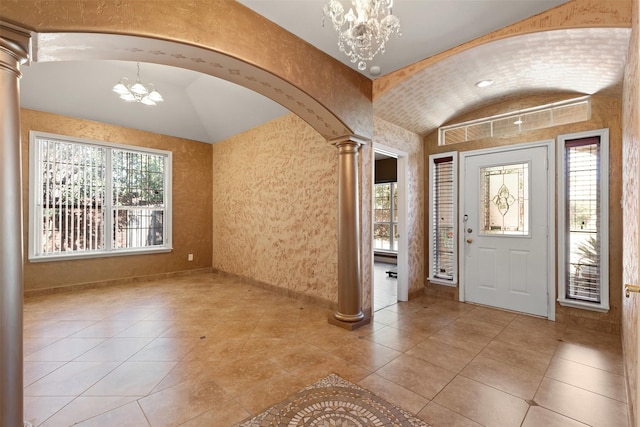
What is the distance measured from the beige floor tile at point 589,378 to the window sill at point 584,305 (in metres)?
1.11

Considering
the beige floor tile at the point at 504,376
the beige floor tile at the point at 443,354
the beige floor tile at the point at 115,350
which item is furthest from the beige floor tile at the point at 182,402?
the beige floor tile at the point at 504,376

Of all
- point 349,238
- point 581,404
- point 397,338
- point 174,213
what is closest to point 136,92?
point 174,213

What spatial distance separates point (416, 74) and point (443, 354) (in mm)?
2825

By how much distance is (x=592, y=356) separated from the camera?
101 inches

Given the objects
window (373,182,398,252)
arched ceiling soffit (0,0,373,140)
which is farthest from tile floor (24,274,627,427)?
window (373,182,398,252)

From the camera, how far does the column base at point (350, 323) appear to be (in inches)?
125

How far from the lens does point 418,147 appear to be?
4.53 metres

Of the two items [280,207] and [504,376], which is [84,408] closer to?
[504,376]

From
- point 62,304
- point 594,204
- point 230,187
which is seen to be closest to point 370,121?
point 594,204

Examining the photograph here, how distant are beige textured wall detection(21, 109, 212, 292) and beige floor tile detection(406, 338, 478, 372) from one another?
5.00 metres

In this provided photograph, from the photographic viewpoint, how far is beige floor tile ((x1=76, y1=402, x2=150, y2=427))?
5.65ft

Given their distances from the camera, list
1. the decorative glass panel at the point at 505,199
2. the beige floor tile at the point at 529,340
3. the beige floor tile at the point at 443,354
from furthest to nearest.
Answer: the decorative glass panel at the point at 505,199 → the beige floor tile at the point at 529,340 → the beige floor tile at the point at 443,354

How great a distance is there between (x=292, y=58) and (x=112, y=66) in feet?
10.5

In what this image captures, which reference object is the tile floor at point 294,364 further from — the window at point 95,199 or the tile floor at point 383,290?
the window at point 95,199
